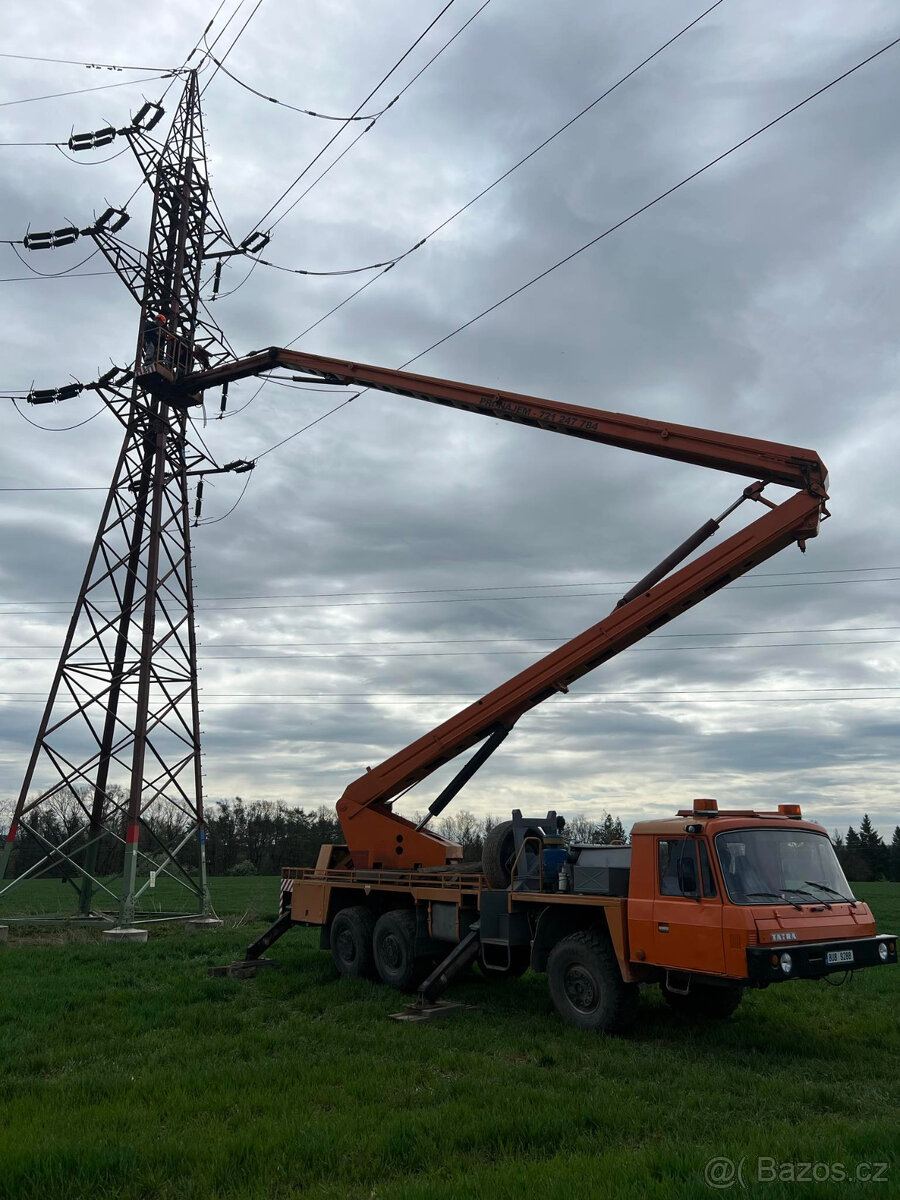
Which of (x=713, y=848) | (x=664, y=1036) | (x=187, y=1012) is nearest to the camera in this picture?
(x=713, y=848)

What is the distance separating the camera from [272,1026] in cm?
965

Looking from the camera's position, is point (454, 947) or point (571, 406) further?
point (571, 406)

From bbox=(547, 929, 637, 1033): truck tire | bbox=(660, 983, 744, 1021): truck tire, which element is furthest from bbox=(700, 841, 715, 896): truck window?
bbox=(660, 983, 744, 1021): truck tire

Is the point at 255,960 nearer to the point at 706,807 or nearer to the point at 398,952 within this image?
the point at 398,952

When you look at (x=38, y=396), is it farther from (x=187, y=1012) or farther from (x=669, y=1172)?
(x=669, y=1172)

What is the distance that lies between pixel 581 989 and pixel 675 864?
6.23ft

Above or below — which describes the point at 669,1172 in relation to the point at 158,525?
below

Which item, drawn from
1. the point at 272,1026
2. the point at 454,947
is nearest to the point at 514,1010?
the point at 454,947

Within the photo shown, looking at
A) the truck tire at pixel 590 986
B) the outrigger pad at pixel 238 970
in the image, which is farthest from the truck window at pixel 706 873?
the outrigger pad at pixel 238 970

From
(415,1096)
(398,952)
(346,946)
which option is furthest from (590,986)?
(346,946)

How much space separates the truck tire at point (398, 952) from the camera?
39.0ft

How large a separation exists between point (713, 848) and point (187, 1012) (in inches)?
246

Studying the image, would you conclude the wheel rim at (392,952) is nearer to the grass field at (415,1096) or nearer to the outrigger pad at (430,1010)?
the grass field at (415,1096)

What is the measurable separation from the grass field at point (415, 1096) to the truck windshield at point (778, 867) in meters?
1.48
